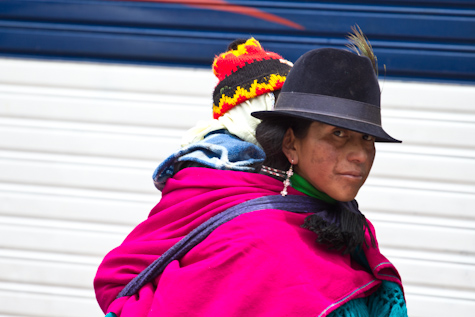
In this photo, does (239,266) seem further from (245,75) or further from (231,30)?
(231,30)

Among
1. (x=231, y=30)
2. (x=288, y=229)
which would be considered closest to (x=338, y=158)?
(x=288, y=229)

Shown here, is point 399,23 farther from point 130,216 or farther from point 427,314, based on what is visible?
point 130,216

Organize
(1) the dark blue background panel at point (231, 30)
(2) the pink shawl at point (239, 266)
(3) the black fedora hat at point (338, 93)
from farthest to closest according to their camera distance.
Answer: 1. (1) the dark blue background panel at point (231, 30)
2. (3) the black fedora hat at point (338, 93)
3. (2) the pink shawl at point (239, 266)

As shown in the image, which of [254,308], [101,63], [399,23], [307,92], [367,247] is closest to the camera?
[254,308]

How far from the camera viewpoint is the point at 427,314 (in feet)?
12.9

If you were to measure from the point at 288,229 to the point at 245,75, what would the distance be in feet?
2.57

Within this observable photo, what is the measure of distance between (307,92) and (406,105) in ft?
7.53

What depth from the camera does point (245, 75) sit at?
2373 millimetres

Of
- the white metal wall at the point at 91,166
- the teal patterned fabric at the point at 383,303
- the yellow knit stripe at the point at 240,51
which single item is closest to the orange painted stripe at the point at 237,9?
the white metal wall at the point at 91,166

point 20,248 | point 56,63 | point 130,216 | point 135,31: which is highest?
point 135,31

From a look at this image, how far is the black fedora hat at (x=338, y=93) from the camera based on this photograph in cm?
185

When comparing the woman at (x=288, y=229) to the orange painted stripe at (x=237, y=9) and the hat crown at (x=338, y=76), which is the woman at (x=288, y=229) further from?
the orange painted stripe at (x=237, y=9)

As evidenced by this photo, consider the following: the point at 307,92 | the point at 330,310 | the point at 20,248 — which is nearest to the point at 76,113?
the point at 20,248

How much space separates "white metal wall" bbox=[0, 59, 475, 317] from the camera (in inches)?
157
